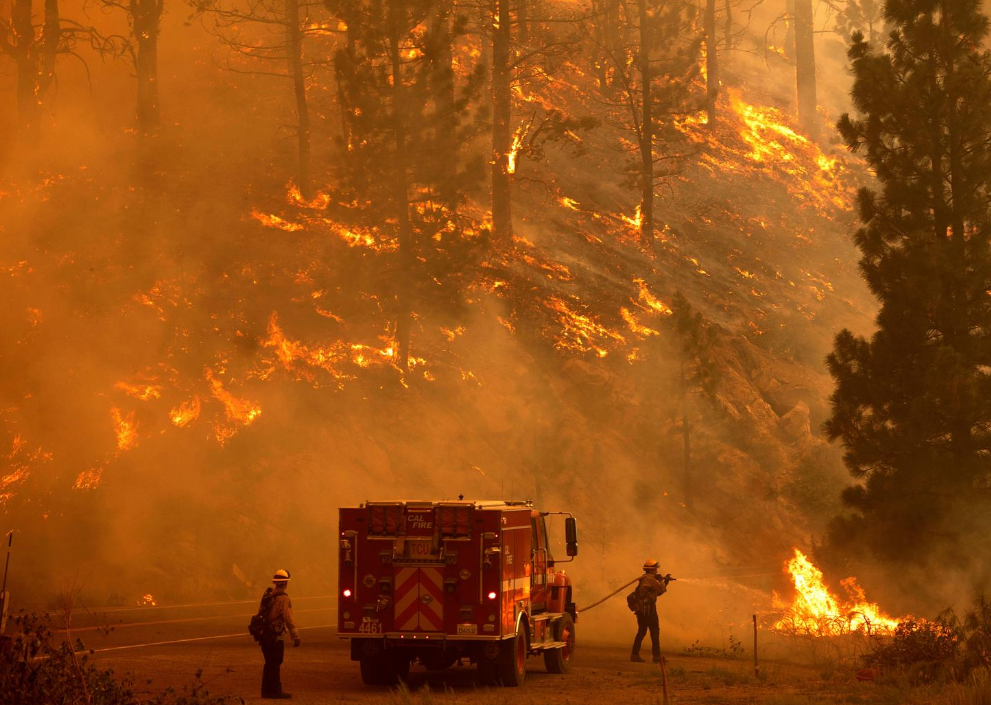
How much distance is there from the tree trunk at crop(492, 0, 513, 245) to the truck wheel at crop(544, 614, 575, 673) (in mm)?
26055

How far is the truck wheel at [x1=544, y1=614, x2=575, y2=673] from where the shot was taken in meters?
18.2

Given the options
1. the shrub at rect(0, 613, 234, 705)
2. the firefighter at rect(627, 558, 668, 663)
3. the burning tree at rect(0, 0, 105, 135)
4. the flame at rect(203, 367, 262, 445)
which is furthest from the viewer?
the burning tree at rect(0, 0, 105, 135)

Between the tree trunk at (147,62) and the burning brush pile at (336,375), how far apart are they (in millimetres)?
4147

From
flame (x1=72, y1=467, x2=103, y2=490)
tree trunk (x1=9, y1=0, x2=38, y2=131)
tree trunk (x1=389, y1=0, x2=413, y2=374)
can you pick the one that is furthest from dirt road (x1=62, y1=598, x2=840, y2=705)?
tree trunk (x1=9, y1=0, x2=38, y2=131)

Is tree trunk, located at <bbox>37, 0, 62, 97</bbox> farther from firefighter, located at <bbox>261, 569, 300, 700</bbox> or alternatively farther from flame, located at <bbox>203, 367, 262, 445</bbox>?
firefighter, located at <bbox>261, 569, 300, 700</bbox>

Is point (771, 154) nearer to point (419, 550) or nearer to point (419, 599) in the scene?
point (419, 550)

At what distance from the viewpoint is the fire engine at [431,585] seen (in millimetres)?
15375

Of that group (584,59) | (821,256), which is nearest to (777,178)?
(821,256)

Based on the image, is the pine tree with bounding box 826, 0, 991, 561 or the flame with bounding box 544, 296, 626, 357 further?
the flame with bounding box 544, 296, 626, 357

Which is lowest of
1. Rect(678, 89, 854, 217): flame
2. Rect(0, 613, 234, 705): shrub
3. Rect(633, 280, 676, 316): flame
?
Rect(0, 613, 234, 705): shrub

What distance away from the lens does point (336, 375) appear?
3684 centimetres

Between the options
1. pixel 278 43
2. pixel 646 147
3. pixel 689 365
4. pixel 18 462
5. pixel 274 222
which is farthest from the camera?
pixel 278 43

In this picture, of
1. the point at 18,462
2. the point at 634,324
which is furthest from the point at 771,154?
the point at 18,462

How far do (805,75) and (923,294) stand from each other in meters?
53.4
